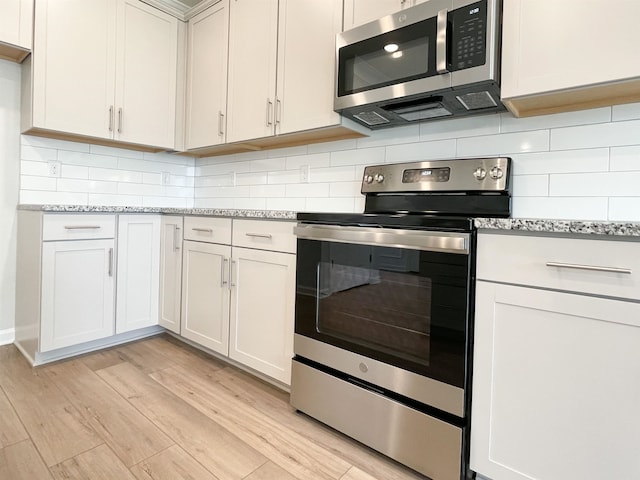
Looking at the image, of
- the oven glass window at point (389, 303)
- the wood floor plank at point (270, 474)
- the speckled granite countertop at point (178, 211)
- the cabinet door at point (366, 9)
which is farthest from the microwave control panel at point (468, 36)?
the wood floor plank at point (270, 474)

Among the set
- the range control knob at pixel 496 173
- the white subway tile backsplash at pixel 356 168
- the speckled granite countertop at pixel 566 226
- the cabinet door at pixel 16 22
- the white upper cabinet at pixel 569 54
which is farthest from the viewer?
the cabinet door at pixel 16 22

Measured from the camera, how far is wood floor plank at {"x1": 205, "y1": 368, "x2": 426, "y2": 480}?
1.32 meters

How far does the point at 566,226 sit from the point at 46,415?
84.0 inches

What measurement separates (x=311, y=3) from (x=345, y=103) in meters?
0.62

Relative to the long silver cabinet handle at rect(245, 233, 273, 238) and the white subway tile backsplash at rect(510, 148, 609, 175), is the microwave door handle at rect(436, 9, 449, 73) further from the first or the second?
the long silver cabinet handle at rect(245, 233, 273, 238)

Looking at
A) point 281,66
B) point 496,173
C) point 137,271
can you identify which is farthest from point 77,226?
point 496,173

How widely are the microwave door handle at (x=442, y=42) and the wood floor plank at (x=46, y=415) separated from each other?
1989 millimetres

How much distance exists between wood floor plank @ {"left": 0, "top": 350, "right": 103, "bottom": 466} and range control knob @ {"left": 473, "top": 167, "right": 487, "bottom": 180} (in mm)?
1871

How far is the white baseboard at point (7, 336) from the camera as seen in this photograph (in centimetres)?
239

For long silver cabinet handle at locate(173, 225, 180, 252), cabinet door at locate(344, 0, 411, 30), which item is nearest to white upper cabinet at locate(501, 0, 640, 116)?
cabinet door at locate(344, 0, 411, 30)

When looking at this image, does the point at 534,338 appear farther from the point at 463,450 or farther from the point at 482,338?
the point at 463,450

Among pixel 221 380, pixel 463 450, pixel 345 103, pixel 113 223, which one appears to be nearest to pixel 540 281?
pixel 463 450

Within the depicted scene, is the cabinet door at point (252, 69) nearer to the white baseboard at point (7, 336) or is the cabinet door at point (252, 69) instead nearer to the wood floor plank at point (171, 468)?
the wood floor plank at point (171, 468)

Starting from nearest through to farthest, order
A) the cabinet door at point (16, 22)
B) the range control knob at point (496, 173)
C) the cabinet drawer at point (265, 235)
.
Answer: the range control knob at point (496, 173), the cabinet drawer at point (265, 235), the cabinet door at point (16, 22)
